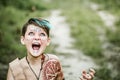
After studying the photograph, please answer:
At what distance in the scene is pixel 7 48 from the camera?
8.92 meters

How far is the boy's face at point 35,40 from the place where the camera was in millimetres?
4094

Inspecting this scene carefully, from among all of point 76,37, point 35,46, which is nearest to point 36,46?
point 35,46

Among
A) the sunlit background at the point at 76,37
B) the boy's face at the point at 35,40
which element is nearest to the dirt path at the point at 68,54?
the sunlit background at the point at 76,37

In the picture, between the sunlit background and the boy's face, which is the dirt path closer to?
the sunlit background

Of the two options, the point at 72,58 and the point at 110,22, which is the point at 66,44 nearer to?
the point at 72,58


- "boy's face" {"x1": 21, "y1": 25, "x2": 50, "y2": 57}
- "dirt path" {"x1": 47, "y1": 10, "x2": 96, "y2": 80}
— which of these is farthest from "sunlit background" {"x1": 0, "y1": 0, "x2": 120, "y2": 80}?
"boy's face" {"x1": 21, "y1": 25, "x2": 50, "y2": 57}

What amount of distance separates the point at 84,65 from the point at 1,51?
1.60 metres

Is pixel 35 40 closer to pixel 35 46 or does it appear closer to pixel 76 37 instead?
pixel 35 46

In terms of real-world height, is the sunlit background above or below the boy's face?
below

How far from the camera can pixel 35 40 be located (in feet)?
13.5

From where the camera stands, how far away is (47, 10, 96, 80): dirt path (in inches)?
283

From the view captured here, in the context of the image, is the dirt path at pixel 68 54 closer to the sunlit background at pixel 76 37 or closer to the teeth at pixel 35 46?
the sunlit background at pixel 76 37

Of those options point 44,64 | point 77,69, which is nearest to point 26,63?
point 44,64

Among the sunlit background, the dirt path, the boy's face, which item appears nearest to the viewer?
the boy's face
